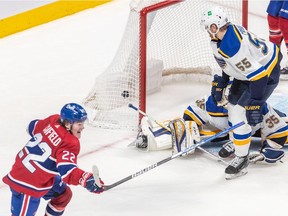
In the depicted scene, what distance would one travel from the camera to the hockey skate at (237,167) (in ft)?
16.2

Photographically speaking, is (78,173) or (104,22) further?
(104,22)

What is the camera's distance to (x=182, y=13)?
5.93m

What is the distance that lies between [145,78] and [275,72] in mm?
822

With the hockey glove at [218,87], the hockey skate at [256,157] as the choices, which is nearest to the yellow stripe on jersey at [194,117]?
the hockey glove at [218,87]

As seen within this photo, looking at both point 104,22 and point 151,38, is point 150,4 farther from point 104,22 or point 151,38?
point 104,22

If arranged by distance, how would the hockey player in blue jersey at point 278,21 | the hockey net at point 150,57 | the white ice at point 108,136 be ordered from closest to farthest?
the white ice at point 108,136
the hockey net at point 150,57
the hockey player in blue jersey at point 278,21

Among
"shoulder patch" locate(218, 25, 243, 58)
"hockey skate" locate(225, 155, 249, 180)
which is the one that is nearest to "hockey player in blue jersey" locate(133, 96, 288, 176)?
"hockey skate" locate(225, 155, 249, 180)

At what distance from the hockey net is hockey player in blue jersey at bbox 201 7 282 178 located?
1.97 ft

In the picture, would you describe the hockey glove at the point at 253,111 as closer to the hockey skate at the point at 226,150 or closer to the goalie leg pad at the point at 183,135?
the hockey skate at the point at 226,150

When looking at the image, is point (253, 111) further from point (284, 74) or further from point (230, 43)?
point (284, 74)

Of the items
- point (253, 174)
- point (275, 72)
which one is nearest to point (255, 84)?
point (275, 72)

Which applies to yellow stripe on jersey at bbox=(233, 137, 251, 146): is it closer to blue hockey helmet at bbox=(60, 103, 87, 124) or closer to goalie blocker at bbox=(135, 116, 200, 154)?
goalie blocker at bbox=(135, 116, 200, 154)

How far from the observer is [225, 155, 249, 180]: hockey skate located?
4945 mm

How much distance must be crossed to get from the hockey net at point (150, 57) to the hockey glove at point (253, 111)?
0.78 meters
